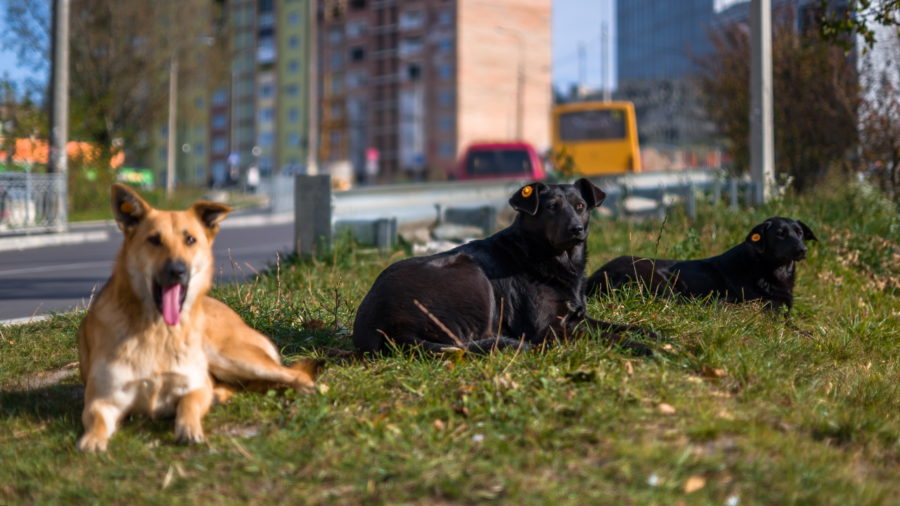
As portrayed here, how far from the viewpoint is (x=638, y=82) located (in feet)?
298

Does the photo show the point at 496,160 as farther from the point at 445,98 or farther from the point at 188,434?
the point at 445,98

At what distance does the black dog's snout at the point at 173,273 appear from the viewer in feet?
10.3

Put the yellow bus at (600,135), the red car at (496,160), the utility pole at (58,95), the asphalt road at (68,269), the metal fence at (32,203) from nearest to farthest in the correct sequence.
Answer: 1. the asphalt road at (68,269)
2. the metal fence at (32,203)
3. the utility pole at (58,95)
4. the red car at (496,160)
5. the yellow bus at (600,135)

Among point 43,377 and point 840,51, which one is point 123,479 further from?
point 840,51

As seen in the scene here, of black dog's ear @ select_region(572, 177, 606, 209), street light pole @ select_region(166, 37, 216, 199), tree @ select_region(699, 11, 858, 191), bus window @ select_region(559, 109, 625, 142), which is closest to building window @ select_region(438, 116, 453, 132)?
street light pole @ select_region(166, 37, 216, 199)

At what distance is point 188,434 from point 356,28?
249 ft

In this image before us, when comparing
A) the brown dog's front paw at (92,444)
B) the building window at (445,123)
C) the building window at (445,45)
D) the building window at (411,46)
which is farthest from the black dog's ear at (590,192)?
the building window at (411,46)

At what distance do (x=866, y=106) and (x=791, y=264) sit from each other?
5426 mm

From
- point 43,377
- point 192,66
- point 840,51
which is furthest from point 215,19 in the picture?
point 43,377

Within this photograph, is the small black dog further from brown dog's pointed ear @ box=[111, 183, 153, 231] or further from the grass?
brown dog's pointed ear @ box=[111, 183, 153, 231]

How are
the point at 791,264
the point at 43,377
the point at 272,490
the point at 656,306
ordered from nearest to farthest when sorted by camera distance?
1. the point at 272,490
2. the point at 43,377
3. the point at 656,306
4. the point at 791,264

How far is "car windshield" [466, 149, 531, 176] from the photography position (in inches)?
709

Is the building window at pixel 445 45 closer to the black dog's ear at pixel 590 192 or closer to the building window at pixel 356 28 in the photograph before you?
the building window at pixel 356 28

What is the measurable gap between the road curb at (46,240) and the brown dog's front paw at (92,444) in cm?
1213
